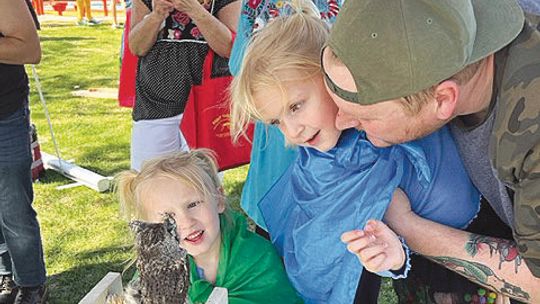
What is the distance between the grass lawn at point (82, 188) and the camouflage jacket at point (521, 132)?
2.11m

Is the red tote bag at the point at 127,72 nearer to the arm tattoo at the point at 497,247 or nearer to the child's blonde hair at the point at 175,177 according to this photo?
the child's blonde hair at the point at 175,177

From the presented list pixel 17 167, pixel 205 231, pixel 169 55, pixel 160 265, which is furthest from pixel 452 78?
pixel 17 167

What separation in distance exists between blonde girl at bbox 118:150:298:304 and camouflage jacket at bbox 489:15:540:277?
0.75 m

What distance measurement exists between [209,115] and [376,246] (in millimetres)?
1522

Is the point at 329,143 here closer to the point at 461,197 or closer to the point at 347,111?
the point at 347,111

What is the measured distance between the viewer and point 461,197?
1.62 m

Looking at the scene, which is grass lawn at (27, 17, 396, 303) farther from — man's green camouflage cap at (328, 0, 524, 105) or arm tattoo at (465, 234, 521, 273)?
man's green camouflage cap at (328, 0, 524, 105)

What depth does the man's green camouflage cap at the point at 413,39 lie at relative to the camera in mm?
1205

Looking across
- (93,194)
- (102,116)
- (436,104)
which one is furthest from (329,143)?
(102,116)

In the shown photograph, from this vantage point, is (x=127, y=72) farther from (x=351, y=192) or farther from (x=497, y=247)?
(x=497, y=247)

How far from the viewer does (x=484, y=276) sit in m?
1.53

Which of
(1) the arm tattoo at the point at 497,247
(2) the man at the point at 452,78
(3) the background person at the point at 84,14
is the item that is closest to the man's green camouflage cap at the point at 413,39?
(2) the man at the point at 452,78

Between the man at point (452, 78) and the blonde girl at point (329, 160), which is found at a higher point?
the man at point (452, 78)

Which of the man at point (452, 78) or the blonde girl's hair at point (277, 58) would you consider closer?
the man at point (452, 78)
